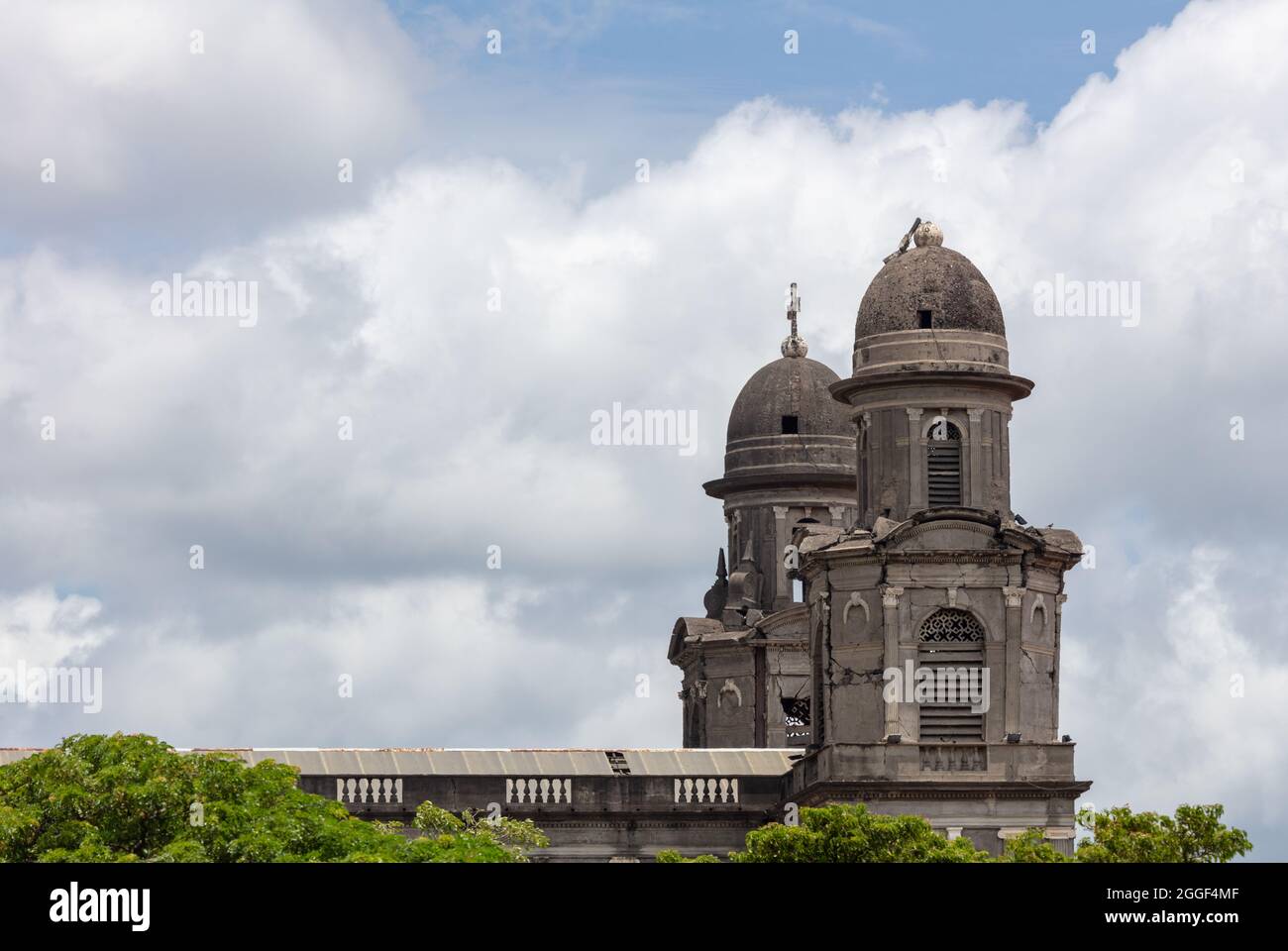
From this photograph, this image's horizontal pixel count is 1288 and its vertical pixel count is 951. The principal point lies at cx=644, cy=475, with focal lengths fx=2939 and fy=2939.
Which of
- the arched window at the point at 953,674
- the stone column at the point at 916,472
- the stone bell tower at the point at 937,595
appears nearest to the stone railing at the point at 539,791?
the stone bell tower at the point at 937,595

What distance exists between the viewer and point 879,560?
2916 inches

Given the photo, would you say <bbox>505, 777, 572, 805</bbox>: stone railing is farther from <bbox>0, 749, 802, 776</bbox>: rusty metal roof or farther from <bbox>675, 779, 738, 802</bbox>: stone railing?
<bbox>675, 779, 738, 802</bbox>: stone railing

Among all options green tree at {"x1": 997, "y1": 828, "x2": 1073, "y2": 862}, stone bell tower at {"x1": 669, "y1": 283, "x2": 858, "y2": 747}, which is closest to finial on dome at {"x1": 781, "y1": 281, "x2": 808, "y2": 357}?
stone bell tower at {"x1": 669, "y1": 283, "x2": 858, "y2": 747}

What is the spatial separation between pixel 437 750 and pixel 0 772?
71.2 feet

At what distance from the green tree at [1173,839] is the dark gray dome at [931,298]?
→ 59.7 feet

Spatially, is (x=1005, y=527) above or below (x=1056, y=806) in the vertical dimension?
above

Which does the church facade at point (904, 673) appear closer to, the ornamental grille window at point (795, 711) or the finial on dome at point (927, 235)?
the finial on dome at point (927, 235)

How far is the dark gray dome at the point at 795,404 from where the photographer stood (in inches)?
3812

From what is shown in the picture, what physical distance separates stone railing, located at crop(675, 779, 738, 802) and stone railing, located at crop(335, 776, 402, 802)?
749 cm
